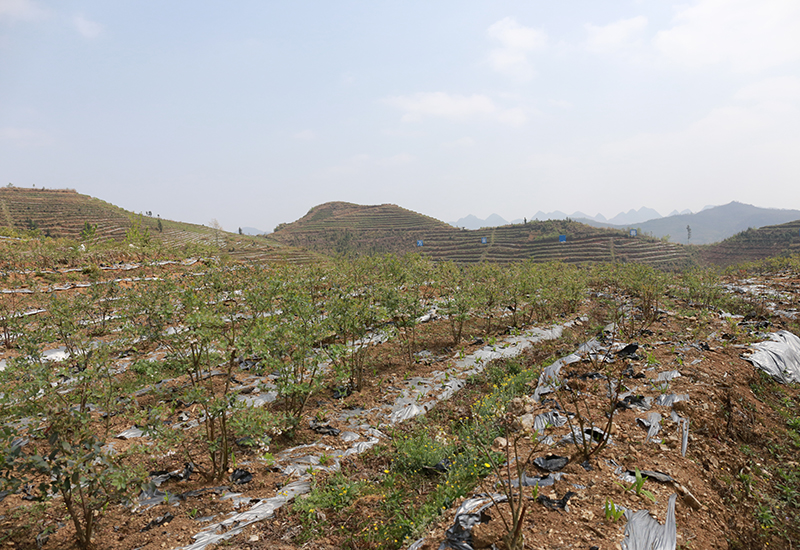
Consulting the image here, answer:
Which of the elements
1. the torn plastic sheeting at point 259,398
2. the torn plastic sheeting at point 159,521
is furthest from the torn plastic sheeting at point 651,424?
the torn plastic sheeting at point 259,398

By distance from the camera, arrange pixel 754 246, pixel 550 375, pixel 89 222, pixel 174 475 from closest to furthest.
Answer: pixel 174 475 < pixel 550 375 < pixel 89 222 < pixel 754 246

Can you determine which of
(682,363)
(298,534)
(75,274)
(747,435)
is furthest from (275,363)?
(75,274)

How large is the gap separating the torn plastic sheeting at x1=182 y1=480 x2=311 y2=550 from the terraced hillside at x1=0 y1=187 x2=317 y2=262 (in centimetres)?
3258

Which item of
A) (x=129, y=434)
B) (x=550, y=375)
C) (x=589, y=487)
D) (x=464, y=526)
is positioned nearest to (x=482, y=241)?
(x=550, y=375)

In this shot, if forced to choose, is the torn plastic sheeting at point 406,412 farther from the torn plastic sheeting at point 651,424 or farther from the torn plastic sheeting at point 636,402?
the torn plastic sheeting at point 651,424

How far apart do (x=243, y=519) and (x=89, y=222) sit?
185 ft

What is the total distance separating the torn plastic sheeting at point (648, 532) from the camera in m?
2.72

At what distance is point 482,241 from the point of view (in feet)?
198

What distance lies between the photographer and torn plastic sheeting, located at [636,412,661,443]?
172 inches

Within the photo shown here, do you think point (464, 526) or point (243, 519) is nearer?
point (464, 526)

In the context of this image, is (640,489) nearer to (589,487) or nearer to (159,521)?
(589,487)

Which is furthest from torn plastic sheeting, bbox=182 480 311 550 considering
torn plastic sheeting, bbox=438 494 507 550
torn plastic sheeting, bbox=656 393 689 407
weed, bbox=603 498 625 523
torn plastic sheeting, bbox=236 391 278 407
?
torn plastic sheeting, bbox=656 393 689 407

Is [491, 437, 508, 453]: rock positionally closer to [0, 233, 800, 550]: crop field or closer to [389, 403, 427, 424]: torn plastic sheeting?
[0, 233, 800, 550]: crop field

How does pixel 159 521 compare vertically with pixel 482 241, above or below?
below
